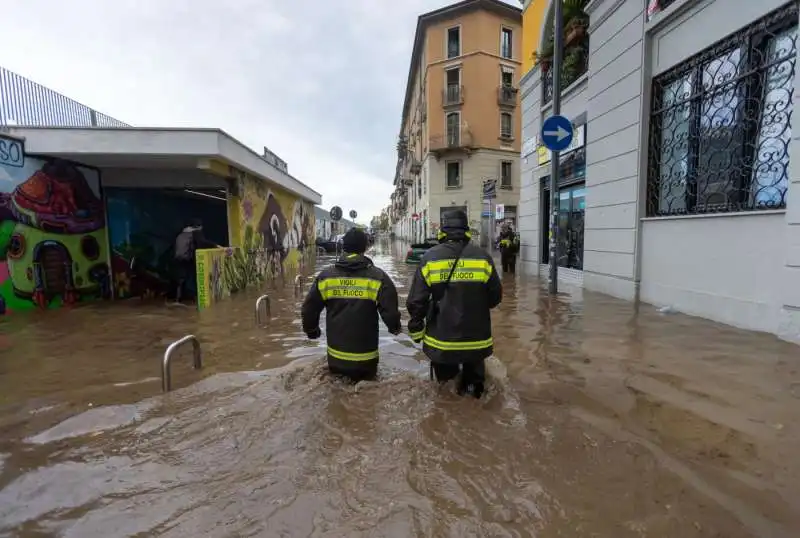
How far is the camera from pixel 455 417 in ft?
11.5

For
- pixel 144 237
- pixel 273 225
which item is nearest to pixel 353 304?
pixel 144 237

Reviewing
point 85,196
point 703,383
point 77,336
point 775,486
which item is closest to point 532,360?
point 703,383

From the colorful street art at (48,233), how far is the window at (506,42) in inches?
1265

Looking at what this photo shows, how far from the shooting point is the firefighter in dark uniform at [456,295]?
11.8 ft

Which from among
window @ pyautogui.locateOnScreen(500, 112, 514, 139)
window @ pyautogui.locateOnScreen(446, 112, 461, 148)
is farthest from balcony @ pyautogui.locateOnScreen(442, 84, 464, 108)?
window @ pyautogui.locateOnScreen(500, 112, 514, 139)

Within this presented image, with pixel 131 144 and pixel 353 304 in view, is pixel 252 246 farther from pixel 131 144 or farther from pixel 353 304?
pixel 353 304

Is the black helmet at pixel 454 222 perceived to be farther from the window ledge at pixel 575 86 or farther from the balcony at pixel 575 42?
the balcony at pixel 575 42

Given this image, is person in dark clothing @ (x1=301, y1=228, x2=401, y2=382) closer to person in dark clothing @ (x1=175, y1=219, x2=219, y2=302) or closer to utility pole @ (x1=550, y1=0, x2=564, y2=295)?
utility pole @ (x1=550, y1=0, x2=564, y2=295)

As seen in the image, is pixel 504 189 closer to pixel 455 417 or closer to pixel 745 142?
pixel 745 142

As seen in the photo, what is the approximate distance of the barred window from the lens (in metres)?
5.56

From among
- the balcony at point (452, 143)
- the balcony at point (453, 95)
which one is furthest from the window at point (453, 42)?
the balcony at point (452, 143)

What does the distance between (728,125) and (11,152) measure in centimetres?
1236

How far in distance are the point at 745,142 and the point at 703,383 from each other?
154 inches

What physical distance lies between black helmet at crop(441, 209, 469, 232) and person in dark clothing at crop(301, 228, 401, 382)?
69 cm
